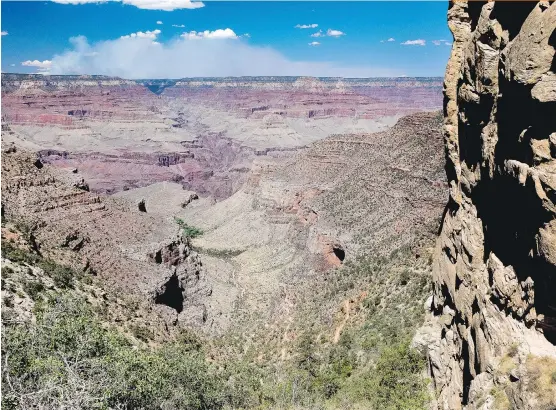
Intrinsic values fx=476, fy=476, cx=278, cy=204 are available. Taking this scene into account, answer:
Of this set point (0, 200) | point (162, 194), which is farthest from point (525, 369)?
point (162, 194)

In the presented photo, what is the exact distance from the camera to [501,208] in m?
12.7

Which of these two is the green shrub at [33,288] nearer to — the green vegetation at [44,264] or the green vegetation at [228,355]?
the green vegetation at [228,355]

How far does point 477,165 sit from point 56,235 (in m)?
35.4

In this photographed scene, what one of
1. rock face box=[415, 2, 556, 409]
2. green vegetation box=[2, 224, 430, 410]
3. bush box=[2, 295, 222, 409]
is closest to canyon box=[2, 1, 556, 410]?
rock face box=[415, 2, 556, 409]

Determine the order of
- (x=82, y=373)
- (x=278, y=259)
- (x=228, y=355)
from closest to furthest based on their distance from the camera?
(x=82, y=373), (x=228, y=355), (x=278, y=259)

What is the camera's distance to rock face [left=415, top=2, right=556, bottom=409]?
9914 millimetres

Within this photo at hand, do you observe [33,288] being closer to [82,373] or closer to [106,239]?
[82,373]

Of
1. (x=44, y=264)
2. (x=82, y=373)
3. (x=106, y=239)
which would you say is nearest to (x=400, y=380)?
(x=82, y=373)

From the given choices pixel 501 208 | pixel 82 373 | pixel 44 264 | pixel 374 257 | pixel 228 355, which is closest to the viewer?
pixel 501 208

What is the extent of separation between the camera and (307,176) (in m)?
80.8

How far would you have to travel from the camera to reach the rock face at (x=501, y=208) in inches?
390

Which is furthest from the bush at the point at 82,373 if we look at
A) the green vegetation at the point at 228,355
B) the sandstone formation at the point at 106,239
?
the sandstone formation at the point at 106,239

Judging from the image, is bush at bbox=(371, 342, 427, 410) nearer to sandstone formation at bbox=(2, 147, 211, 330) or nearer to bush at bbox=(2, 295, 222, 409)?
bush at bbox=(2, 295, 222, 409)

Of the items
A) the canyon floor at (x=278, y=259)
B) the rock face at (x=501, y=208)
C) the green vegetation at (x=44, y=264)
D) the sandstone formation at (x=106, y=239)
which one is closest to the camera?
the rock face at (x=501, y=208)
